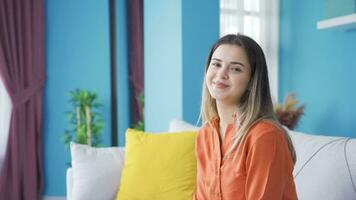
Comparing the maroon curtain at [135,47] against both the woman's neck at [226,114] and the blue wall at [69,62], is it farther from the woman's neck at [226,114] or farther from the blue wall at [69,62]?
the woman's neck at [226,114]

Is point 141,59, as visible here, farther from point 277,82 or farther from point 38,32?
point 277,82

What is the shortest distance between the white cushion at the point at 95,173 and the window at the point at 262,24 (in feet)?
5.71

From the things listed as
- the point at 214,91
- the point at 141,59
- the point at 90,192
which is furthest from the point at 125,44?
the point at 214,91

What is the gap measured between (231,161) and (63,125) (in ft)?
8.70

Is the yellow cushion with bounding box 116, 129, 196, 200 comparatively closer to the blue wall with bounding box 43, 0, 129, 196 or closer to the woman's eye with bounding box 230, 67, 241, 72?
the woman's eye with bounding box 230, 67, 241, 72

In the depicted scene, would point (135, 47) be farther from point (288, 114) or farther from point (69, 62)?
point (288, 114)

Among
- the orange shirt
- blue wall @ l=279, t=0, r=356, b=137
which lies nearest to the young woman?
the orange shirt

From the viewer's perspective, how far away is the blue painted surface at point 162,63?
101 inches

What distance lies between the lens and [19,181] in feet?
10.6

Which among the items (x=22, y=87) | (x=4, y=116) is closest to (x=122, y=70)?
(x=22, y=87)

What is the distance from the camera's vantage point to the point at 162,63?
2.77 meters

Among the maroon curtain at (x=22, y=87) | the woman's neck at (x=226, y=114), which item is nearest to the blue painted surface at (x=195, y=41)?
the woman's neck at (x=226, y=114)

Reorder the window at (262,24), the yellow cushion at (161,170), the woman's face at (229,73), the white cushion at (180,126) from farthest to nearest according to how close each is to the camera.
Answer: the window at (262,24) → the white cushion at (180,126) → the yellow cushion at (161,170) → the woman's face at (229,73)

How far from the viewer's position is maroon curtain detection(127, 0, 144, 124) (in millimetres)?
3594
